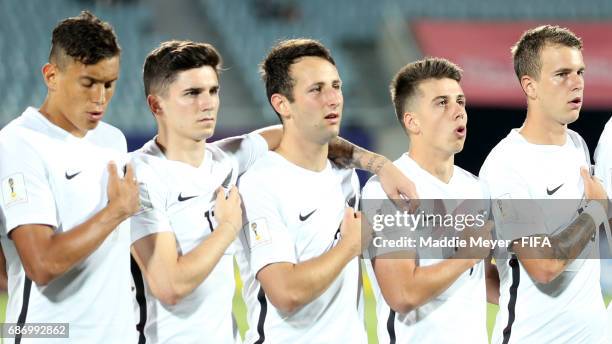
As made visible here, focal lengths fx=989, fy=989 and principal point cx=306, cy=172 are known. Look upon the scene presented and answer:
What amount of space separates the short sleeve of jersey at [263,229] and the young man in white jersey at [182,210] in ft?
0.44

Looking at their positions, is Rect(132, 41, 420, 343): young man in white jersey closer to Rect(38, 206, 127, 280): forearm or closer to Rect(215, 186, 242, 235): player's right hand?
Rect(215, 186, 242, 235): player's right hand

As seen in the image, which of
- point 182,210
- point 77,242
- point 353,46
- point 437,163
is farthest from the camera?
point 353,46

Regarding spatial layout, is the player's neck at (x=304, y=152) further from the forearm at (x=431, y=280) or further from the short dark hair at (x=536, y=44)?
Result: the short dark hair at (x=536, y=44)

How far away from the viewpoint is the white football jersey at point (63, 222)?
5.45 metres

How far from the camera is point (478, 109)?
→ 19016 mm

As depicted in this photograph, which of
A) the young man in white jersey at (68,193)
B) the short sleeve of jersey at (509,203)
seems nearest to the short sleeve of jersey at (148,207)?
the young man in white jersey at (68,193)

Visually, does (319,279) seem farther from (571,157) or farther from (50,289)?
(571,157)

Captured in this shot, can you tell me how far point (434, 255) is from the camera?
5.96 m

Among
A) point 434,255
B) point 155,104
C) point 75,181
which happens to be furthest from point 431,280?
point 75,181

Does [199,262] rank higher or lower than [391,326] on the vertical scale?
higher

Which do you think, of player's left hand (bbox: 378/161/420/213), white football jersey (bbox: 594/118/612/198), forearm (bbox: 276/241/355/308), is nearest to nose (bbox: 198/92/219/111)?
forearm (bbox: 276/241/355/308)

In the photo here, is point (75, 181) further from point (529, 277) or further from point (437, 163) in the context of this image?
point (529, 277)

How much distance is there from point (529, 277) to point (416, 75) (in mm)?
1475

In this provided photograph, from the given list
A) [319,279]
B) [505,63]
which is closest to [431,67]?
[319,279]
